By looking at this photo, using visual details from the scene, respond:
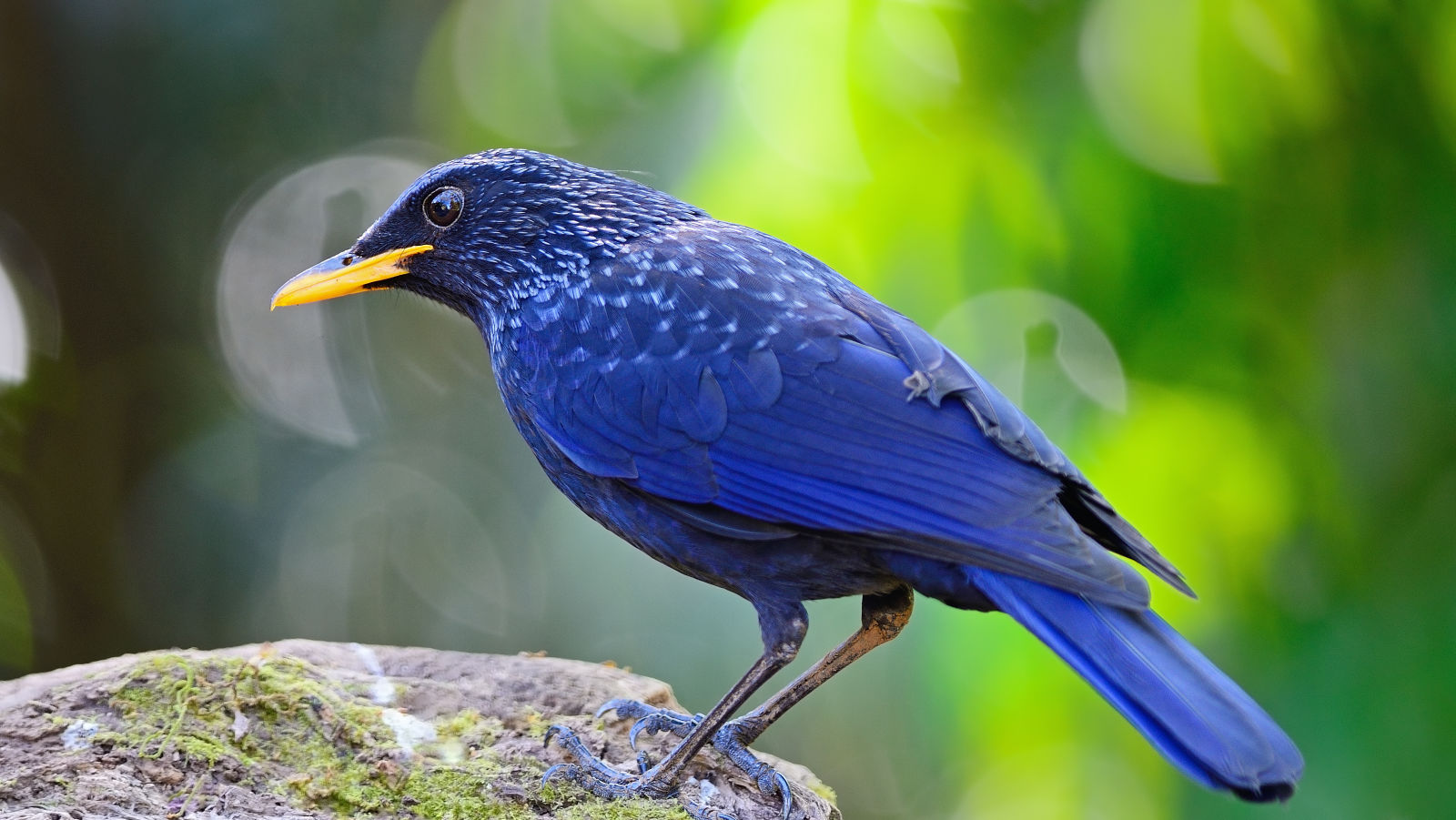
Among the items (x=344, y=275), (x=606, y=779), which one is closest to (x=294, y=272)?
(x=344, y=275)

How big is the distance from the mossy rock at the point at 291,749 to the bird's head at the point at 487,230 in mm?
1157

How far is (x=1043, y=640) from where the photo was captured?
2.83 metres

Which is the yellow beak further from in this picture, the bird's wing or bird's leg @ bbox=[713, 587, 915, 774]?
bird's leg @ bbox=[713, 587, 915, 774]

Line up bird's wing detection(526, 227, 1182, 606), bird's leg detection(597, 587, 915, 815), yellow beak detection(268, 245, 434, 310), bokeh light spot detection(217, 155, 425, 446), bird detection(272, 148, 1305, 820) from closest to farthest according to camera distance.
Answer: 1. bird detection(272, 148, 1305, 820)
2. bird's wing detection(526, 227, 1182, 606)
3. bird's leg detection(597, 587, 915, 815)
4. yellow beak detection(268, 245, 434, 310)
5. bokeh light spot detection(217, 155, 425, 446)

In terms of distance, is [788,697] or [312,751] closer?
[312,751]

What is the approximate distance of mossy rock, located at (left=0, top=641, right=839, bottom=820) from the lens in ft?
9.35

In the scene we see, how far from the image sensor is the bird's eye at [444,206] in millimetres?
3822

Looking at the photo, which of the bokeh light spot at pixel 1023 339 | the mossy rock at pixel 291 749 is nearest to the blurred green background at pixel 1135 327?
the bokeh light spot at pixel 1023 339

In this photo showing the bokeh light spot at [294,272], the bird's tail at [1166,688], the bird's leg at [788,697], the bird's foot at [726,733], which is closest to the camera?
the bird's tail at [1166,688]

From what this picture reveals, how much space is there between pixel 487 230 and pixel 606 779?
5.47ft

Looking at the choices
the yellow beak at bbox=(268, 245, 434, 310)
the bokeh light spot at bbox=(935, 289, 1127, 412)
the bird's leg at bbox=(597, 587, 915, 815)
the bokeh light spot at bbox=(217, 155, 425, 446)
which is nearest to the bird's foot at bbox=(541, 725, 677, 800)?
the bird's leg at bbox=(597, 587, 915, 815)

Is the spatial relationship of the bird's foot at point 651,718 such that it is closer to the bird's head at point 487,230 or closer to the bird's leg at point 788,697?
the bird's leg at point 788,697

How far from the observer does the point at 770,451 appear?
10.2 feet

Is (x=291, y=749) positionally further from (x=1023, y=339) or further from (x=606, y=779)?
(x=1023, y=339)
